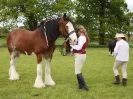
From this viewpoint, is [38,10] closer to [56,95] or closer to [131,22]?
[131,22]

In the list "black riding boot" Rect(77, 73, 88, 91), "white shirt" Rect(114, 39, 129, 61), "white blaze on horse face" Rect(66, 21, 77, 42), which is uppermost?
"white blaze on horse face" Rect(66, 21, 77, 42)

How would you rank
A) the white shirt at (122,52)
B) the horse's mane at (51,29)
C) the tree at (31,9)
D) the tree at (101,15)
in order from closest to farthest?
the horse's mane at (51,29) → the white shirt at (122,52) → the tree at (101,15) → the tree at (31,9)

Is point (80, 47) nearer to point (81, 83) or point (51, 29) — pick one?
point (81, 83)

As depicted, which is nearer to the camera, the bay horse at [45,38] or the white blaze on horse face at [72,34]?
the white blaze on horse face at [72,34]

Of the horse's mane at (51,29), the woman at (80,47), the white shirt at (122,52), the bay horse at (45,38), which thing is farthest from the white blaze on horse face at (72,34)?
the white shirt at (122,52)

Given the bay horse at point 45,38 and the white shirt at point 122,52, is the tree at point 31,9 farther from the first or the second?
the white shirt at point 122,52

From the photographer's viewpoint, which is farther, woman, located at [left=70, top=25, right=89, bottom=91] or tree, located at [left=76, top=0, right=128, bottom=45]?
tree, located at [left=76, top=0, right=128, bottom=45]

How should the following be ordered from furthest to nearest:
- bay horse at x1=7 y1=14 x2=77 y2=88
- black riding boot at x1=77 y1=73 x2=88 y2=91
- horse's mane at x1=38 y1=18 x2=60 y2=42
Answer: horse's mane at x1=38 y1=18 x2=60 y2=42, bay horse at x1=7 y1=14 x2=77 y2=88, black riding boot at x1=77 y1=73 x2=88 y2=91

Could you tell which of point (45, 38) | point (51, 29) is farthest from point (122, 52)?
point (45, 38)

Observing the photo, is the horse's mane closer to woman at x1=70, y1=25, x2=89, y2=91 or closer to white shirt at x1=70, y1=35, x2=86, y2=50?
woman at x1=70, y1=25, x2=89, y2=91

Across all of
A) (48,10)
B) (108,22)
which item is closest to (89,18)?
(108,22)

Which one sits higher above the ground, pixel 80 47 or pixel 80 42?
pixel 80 42

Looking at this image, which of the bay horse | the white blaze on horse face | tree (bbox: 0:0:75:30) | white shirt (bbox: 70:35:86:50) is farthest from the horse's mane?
tree (bbox: 0:0:75:30)

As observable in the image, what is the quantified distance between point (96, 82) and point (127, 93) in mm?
2405
